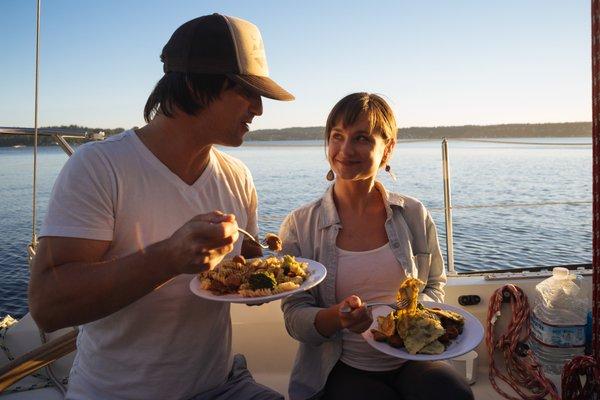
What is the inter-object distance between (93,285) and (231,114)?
668mm

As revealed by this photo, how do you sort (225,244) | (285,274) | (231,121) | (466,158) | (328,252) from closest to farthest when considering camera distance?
1. (225,244)
2. (231,121)
3. (285,274)
4. (328,252)
5. (466,158)

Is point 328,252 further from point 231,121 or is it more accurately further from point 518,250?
point 518,250

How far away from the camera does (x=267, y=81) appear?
160cm

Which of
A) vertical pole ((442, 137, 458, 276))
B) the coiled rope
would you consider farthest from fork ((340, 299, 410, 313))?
vertical pole ((442, 137, 458, 276))

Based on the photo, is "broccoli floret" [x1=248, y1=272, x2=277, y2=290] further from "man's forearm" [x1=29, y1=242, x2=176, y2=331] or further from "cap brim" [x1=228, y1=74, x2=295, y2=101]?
"cap brim" [x1=228, y1=74, x2=295, y2=101]

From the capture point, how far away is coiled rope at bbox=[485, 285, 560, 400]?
8.41 feet

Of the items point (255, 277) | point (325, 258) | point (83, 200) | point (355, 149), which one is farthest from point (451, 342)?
point (83, 200)

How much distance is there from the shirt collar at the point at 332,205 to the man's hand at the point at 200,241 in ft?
3.02

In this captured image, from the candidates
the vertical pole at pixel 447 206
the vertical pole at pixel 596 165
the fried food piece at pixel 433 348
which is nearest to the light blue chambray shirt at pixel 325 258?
the fried food piece at pixel 433 348

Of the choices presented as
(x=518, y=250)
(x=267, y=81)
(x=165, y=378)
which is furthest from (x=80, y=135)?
(x=518, y=250)

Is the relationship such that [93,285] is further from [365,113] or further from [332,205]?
[365,113]

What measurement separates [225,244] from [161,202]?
0.41 meters

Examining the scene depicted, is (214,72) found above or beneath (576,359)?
above

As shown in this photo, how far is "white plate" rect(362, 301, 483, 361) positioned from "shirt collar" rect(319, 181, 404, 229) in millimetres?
411
